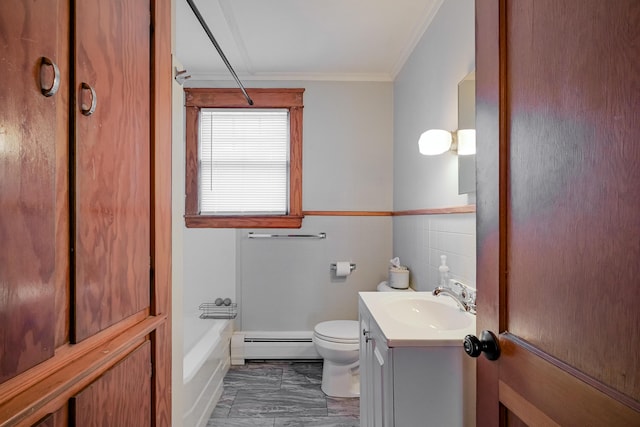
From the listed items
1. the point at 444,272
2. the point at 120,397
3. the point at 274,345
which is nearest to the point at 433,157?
the point at 444,272

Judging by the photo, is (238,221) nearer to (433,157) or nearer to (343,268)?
(343,268)

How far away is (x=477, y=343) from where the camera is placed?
2.79 ft

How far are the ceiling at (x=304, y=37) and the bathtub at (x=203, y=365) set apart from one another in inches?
75.8

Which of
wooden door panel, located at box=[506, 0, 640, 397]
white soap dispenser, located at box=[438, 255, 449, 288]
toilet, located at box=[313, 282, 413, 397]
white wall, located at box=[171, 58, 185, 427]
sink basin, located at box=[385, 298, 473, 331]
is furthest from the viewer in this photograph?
toilet, located at box=[313, 282, 413, 397]

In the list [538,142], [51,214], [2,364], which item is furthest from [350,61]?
[2,364]

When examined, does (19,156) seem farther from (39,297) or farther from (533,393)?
(533,393)

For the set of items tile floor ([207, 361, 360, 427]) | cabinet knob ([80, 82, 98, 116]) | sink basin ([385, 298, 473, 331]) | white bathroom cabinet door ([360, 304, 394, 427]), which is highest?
cabinet knob ([80, 82, 98, 116])

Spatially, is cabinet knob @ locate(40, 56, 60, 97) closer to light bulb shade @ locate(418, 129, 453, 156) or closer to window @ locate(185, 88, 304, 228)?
light bulb shade @ locate(418, 129, 453, 156)

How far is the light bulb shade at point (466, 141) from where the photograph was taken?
161cm

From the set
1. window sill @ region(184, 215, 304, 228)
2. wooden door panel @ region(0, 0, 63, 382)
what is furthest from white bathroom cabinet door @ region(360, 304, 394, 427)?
window sill @ region(184, 215, 304, 228)

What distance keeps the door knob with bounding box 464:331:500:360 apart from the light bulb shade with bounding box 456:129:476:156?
985mm

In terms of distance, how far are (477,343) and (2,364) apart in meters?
0.90

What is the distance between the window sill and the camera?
3.05m

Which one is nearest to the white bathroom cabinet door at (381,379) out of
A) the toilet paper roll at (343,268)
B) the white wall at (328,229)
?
the toilet paper roll at (343,268)
